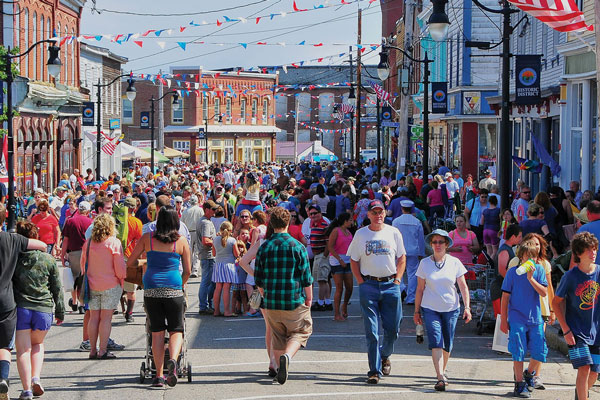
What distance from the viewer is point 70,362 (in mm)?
10781

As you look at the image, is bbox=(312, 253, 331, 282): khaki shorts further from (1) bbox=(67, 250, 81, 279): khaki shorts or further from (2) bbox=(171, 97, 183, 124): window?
(2) bbox=(171, 97, 183, 124): window

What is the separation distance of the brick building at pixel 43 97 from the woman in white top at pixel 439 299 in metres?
25.5

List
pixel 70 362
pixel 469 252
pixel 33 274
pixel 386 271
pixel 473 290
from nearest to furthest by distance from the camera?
1. pixel 33 274
2. pixel 386 271
3. pixel 70 362
4. pixel 473 290
5. pixel 469 252

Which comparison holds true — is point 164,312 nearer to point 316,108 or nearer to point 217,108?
point 217,108

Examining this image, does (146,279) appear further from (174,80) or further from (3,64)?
(174,80)

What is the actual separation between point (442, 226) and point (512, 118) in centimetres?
1127

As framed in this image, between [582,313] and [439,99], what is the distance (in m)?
26.4

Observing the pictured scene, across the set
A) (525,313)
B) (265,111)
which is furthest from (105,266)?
(265,111)

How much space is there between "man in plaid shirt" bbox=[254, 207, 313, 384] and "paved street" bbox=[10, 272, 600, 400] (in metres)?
0.61

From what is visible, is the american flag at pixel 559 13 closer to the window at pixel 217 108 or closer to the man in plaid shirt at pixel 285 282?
the man in plaid shirt at pixel 285 282

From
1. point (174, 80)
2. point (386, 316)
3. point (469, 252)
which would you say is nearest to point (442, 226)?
point (469, 252)

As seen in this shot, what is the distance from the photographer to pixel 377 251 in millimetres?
9828

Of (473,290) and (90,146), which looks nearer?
(473,290)

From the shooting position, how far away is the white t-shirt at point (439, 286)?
374 inches
